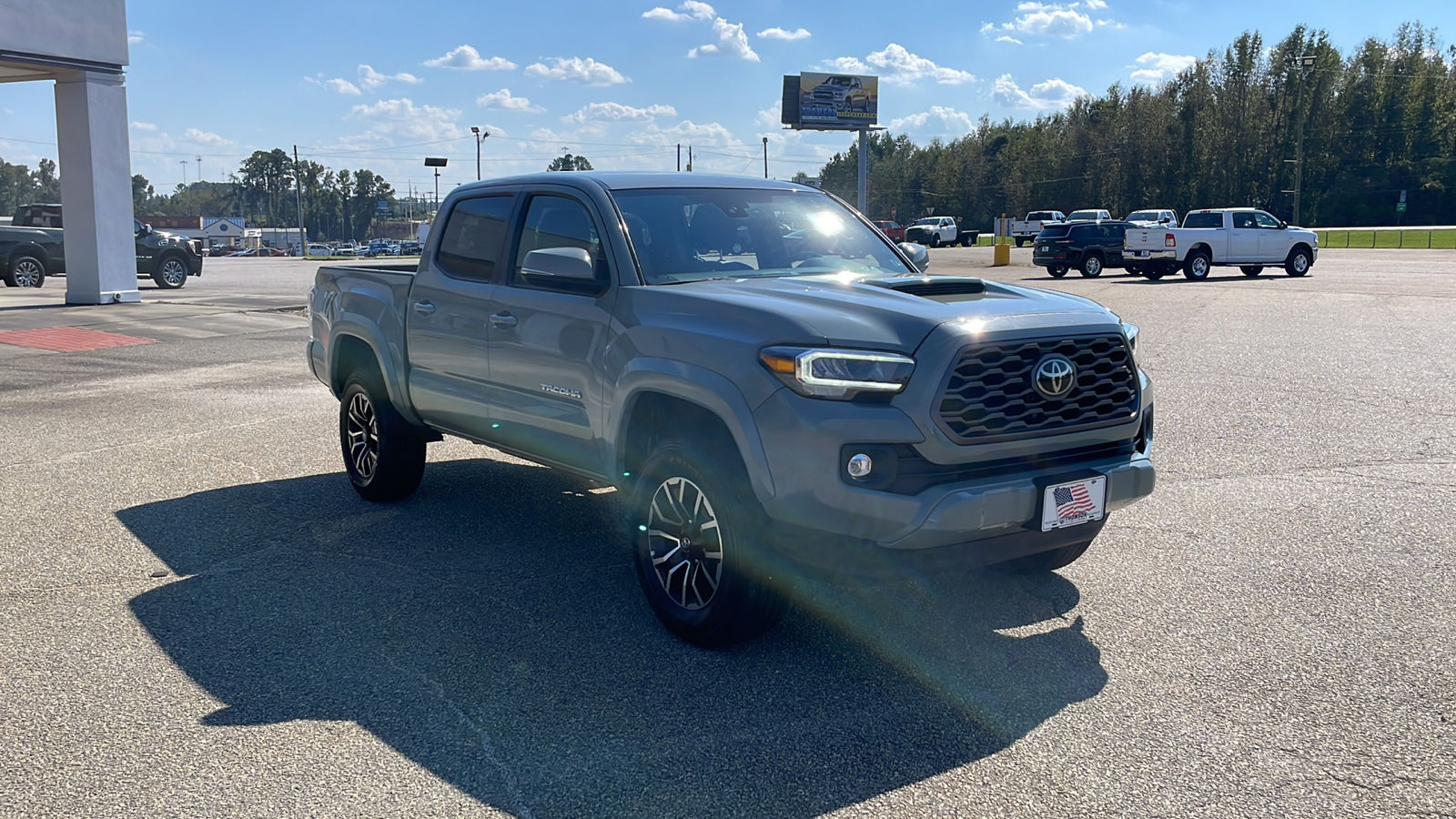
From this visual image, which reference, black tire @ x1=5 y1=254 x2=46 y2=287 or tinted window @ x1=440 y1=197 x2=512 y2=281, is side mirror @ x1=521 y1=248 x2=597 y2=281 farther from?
black tire @ x1=5 y1=254 x2=46 y2=287

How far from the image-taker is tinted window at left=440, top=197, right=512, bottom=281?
6074 mm

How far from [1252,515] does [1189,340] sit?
387 inches

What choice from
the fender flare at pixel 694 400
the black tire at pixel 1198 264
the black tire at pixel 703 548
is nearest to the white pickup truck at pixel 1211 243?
the black tire at pixel 1198 264

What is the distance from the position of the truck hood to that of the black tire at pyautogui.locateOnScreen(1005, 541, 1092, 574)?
1.22 meters

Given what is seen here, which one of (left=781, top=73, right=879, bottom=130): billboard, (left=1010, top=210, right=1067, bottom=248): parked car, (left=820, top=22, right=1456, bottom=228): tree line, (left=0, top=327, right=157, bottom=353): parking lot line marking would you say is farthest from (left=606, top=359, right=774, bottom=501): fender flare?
(left=820, top=22, right=1456, bottom=228): tree line

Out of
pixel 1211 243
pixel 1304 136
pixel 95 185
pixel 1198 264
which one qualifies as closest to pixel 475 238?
pixel 95 185

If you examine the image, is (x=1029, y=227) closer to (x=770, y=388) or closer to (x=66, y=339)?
(x=66, y=339)

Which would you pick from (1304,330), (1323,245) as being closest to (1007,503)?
(1304,330)

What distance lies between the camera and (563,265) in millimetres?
5098

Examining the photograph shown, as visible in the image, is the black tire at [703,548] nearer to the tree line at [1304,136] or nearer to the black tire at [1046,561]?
the black tire at [1046,561]

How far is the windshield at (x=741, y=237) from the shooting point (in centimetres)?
526

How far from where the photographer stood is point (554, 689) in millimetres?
4223

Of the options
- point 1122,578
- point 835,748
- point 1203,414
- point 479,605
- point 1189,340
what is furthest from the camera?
point 1189,340

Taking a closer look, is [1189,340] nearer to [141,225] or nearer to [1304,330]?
[1304,330]
